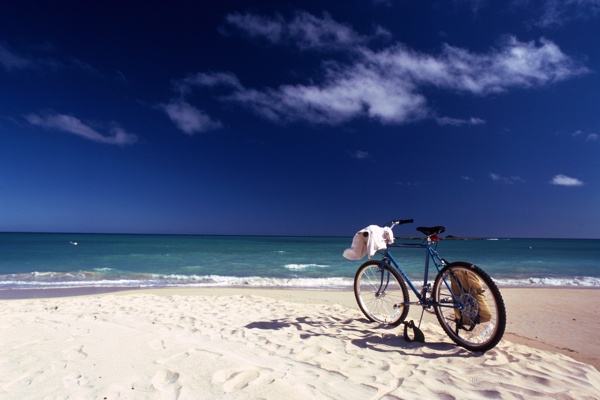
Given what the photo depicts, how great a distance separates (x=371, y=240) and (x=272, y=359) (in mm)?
2067

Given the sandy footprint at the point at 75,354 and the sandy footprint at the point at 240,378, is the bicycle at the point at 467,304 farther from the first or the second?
the sandy footprint at the point at 75,354

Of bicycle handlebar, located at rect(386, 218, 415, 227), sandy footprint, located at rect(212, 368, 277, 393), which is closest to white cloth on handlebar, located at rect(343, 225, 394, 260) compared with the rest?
bicycle handlebar, located at rect(386, 218, 415, 227)

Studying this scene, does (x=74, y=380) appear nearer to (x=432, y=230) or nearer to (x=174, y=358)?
(x=174, y=358)

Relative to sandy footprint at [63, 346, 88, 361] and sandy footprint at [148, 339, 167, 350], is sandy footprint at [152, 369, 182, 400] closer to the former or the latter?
sandy footprint at [148, 339, 167, 350]

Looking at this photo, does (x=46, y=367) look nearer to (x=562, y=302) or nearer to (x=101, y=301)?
(x=101, y=301)

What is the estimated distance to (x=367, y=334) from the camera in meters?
4.62

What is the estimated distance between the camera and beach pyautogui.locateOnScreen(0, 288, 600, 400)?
107 inches

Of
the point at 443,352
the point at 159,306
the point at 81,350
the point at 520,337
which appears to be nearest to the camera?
the point at 81,350

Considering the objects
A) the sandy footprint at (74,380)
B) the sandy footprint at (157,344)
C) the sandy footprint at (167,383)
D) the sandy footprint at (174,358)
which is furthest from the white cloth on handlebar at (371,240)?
the sandy footprint at (74,380)

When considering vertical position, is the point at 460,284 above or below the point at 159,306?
above

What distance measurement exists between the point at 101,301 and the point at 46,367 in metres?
5.02

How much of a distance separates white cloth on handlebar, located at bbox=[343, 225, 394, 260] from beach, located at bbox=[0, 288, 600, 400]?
115cm

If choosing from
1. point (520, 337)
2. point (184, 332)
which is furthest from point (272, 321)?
point (520, 337)

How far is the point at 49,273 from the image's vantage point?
16.8m
